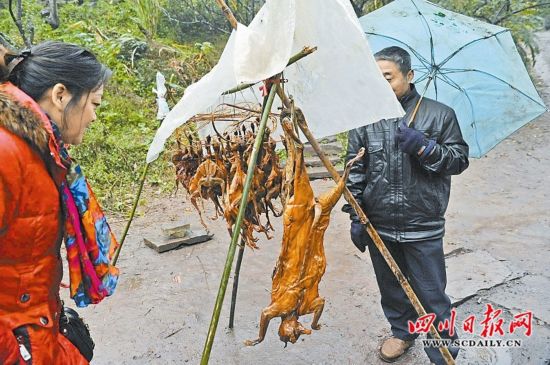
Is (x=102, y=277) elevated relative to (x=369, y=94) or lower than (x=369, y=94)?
lower

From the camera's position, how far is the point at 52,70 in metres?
1.53

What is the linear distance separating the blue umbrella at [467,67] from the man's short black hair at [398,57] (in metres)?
0.23

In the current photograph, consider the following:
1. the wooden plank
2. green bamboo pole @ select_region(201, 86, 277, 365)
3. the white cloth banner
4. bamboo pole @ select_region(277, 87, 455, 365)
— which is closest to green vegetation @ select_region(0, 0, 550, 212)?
the wooden plank

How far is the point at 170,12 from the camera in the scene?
1146cm

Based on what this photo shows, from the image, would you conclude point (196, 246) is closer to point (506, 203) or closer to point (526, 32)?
point (506, 203)

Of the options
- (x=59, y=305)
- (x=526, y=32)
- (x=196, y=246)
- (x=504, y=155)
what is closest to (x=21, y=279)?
(x=59, y=305)

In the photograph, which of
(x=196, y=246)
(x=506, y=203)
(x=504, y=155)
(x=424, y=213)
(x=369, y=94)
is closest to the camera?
(x=369, y=94)

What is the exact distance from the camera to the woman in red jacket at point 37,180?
1.38 meters

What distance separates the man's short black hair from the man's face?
17 mm

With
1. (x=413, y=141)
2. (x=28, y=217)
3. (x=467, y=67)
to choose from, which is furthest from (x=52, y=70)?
(x=467, y=67)

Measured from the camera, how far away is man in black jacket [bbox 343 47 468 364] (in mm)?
2523

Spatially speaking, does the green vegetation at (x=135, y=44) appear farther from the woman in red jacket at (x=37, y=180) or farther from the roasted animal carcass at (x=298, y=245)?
the woman in red jacket at (x=37, y=180)

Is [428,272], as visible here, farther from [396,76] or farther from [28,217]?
[28,217]

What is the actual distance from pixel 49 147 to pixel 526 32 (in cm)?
1029
